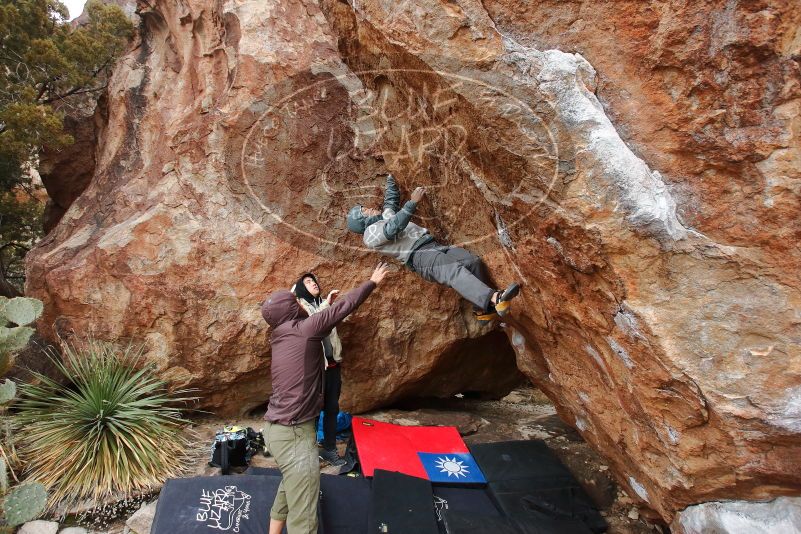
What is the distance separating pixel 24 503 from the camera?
4.02 m

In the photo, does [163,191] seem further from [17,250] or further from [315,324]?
[17,250]

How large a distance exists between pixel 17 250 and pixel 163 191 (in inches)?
244

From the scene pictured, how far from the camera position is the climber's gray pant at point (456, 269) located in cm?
409

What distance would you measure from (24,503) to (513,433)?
15.8ft

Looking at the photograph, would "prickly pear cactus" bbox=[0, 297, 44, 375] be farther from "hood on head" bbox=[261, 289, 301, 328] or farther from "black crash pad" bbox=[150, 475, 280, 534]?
"hood on head" bbox=[261, 289, 301, 328]

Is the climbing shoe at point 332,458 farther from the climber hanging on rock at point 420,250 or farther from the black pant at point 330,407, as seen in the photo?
the climber hanging on rock at point 420,250

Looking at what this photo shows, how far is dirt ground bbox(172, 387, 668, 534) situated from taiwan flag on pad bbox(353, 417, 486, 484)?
1.14 ft

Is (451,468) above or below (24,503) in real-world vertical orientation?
above

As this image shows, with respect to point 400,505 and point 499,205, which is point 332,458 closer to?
point 400,505

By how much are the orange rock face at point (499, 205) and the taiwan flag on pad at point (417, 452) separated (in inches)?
27.5

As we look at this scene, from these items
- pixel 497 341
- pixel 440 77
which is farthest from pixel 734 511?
pixel 497 341

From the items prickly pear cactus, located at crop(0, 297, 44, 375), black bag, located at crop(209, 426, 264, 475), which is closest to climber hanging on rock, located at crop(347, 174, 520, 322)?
black bag, located at crop(209, 426, 264, 475)

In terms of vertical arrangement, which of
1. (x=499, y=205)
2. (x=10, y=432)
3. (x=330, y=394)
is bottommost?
(x=10, y=432)

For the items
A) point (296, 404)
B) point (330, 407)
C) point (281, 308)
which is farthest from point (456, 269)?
point (330, 407)
